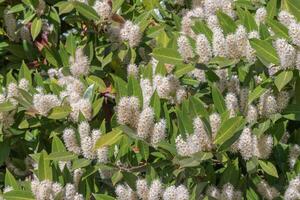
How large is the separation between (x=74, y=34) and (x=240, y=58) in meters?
1.28

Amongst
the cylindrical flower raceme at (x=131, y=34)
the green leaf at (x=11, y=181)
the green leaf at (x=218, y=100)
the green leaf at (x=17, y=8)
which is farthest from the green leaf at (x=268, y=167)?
the green leaf at (x=17, y=8)

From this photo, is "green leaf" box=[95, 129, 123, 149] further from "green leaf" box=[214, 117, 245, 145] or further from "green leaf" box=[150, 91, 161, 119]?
"green leaf" box=[214, 117, 245, 145]

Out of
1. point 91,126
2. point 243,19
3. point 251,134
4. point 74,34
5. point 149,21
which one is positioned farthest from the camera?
point 74,34

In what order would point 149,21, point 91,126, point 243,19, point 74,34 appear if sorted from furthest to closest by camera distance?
point 74,34
point 149,21
point 91,126
point 243,19

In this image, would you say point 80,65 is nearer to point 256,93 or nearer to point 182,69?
point 182,69

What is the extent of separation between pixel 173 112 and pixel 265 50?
1.69 feet

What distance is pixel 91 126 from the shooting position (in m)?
2.80

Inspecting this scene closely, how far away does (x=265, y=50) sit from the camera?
7.81 feet

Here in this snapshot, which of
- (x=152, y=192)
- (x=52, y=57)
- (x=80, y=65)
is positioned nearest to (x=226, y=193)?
(x=152, y=192)

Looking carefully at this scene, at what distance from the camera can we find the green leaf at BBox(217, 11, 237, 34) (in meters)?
2.61

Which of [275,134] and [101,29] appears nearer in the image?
[275,134]

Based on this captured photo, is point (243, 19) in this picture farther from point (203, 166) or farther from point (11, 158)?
point (11, 158)

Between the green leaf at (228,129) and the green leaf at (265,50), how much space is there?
0.96 ft

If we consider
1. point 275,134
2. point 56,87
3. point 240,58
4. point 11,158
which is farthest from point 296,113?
point 11,158
